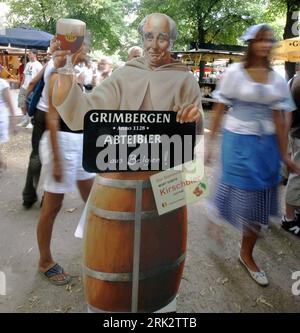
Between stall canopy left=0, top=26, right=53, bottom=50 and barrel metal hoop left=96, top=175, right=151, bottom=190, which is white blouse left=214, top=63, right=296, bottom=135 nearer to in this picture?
barrel metal hoop left=96, top=175, right=151, bottom=190

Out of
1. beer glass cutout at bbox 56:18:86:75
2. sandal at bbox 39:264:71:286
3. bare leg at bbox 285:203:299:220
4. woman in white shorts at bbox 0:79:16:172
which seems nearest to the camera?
beer glass cutout at bbox 56:18:86:75

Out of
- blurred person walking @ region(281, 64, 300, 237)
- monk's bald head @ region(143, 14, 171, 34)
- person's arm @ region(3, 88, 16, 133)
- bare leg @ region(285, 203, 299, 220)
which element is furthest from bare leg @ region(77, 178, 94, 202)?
bare leg @ region(285, 203, 299, 220)

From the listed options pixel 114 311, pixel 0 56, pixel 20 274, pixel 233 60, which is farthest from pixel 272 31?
pixel 20 274

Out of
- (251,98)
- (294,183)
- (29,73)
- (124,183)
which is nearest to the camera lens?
(124,183)

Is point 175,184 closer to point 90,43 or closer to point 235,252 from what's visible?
point 90,43

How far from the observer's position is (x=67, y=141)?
1.94 metres

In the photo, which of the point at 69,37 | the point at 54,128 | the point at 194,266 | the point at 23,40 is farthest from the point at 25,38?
the point at 194,266

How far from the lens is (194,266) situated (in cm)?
264

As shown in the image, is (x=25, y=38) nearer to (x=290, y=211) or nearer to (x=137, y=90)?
(x=137, y=90)

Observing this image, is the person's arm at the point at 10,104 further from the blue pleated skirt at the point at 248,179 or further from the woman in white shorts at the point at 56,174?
the blue pleated skirt at the point at 248,179

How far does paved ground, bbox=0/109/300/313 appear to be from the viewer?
2225 millimetres

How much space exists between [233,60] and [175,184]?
2.96 feet

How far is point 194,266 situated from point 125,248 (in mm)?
1085

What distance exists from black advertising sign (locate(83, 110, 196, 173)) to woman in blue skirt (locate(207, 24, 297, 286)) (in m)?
0.47
